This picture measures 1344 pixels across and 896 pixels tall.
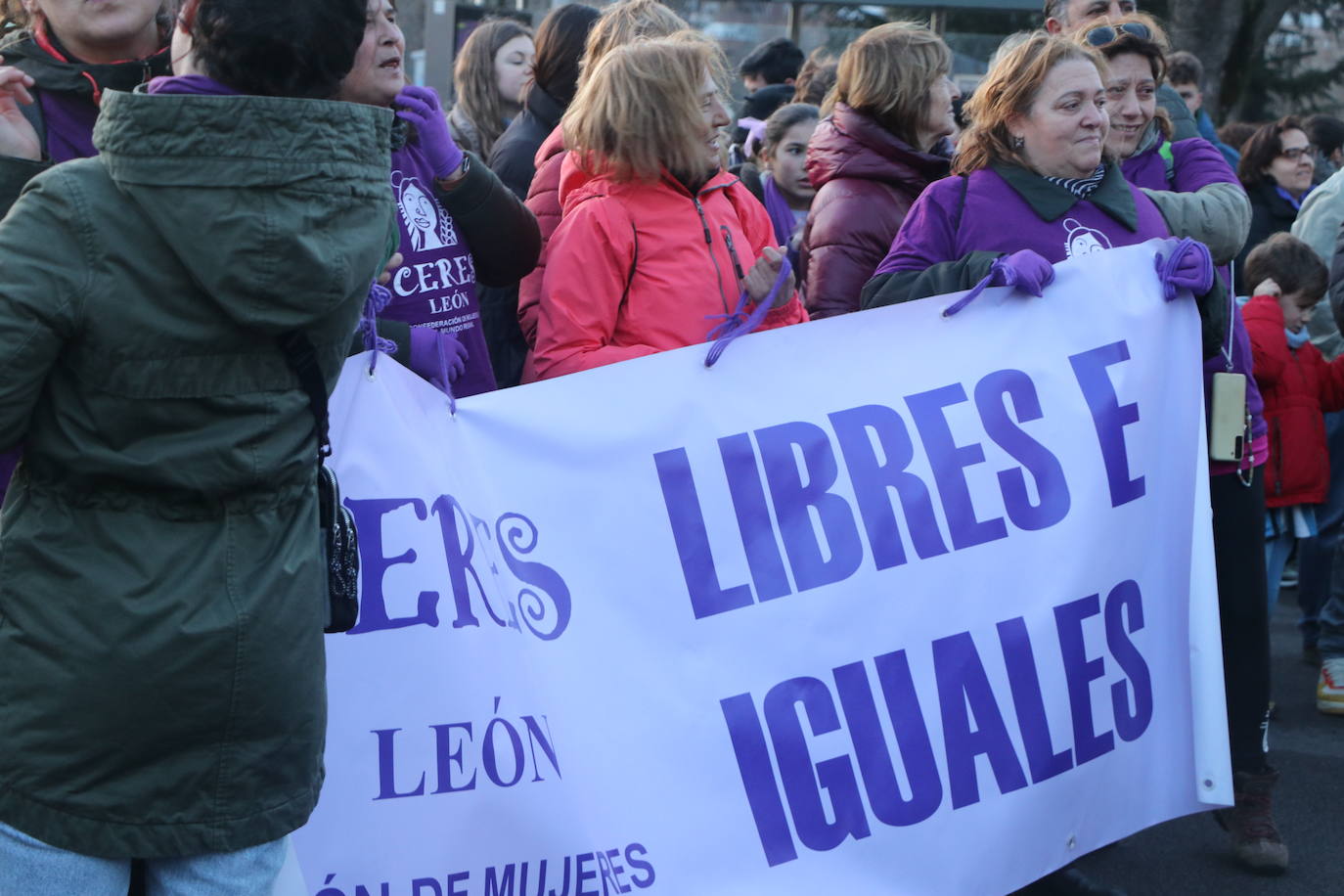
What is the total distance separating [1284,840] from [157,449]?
3.56m

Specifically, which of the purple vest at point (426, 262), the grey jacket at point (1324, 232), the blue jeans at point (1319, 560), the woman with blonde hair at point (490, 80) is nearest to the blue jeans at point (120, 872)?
the purple vest at point (426, 262)

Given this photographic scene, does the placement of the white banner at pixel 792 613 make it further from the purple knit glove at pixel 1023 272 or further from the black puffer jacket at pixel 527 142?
the black puffer jacket at pixel 527 142

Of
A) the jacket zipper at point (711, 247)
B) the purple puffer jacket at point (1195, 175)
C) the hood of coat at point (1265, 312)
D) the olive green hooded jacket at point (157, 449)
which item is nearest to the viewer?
the olive green hooded jacket at point (157, 449)

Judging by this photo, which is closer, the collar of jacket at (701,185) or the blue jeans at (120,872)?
the blue jeans at (120,872)

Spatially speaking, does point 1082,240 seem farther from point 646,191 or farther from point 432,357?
point 432,357

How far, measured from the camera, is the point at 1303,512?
6.08m

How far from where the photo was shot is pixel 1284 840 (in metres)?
4.29

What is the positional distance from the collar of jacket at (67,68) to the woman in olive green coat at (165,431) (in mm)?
690

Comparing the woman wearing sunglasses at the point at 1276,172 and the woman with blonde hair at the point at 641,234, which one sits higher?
the woman with blonde hair at the point at 641,234

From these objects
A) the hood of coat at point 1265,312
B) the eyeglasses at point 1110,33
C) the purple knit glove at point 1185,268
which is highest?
the eyeglasses at point 1110,33

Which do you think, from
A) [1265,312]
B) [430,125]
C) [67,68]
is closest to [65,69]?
[67,68]

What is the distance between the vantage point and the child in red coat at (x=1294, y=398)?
5883 millimetres

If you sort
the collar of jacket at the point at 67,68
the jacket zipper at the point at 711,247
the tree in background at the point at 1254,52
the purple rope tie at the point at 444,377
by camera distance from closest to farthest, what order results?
the collar of jacket at the point at 67,68, the purple rope tie at the point at 444,377, the jacket zipper at the point at 711,247, the tree in background at the point at 1254,52

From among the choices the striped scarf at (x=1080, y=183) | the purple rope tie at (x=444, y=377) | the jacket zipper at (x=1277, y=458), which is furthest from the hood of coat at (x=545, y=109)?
the jacket zipper at (x=1277, y=458)
